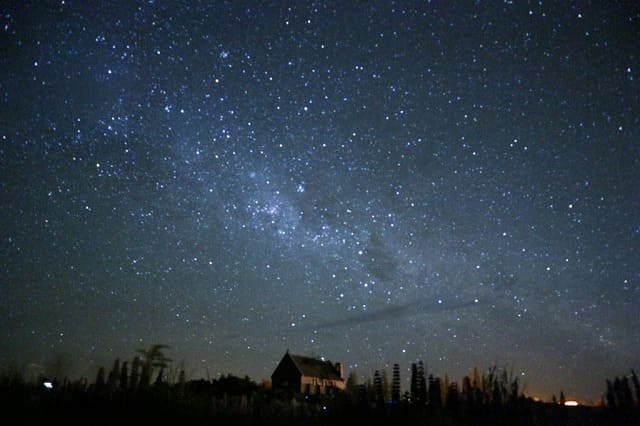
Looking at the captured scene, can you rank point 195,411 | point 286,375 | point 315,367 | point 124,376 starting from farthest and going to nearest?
point 315,367, point 286,375, point 124,376, point 195,411

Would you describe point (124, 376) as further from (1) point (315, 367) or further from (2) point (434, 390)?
(1) point (315, 367)

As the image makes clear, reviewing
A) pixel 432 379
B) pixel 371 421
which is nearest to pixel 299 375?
pixel 432 379

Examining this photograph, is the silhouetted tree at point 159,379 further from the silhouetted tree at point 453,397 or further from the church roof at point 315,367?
the church roof at point 315,367

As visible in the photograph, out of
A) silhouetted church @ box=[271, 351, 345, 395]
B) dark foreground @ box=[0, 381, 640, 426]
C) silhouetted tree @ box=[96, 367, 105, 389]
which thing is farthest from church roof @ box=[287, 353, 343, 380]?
dark foreground @ box=[0, 381, 640, 426]

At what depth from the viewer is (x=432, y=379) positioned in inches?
513

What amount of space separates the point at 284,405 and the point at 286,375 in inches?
1457

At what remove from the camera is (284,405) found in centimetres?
1154

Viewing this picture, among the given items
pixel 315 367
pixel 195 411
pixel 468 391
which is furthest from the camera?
pixel 315 367

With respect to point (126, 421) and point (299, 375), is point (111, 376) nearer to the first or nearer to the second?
point (126, 421)

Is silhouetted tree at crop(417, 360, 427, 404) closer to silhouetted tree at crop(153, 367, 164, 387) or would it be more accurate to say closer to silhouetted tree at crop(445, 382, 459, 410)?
silhouetted tree at crop(445, 382, 459, 410)

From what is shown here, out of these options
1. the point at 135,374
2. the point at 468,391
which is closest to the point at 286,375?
the point at 468,391

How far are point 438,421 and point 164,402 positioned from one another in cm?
551

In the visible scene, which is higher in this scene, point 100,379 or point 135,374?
point 135,374

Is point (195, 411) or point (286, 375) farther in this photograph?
point (286, 375)
